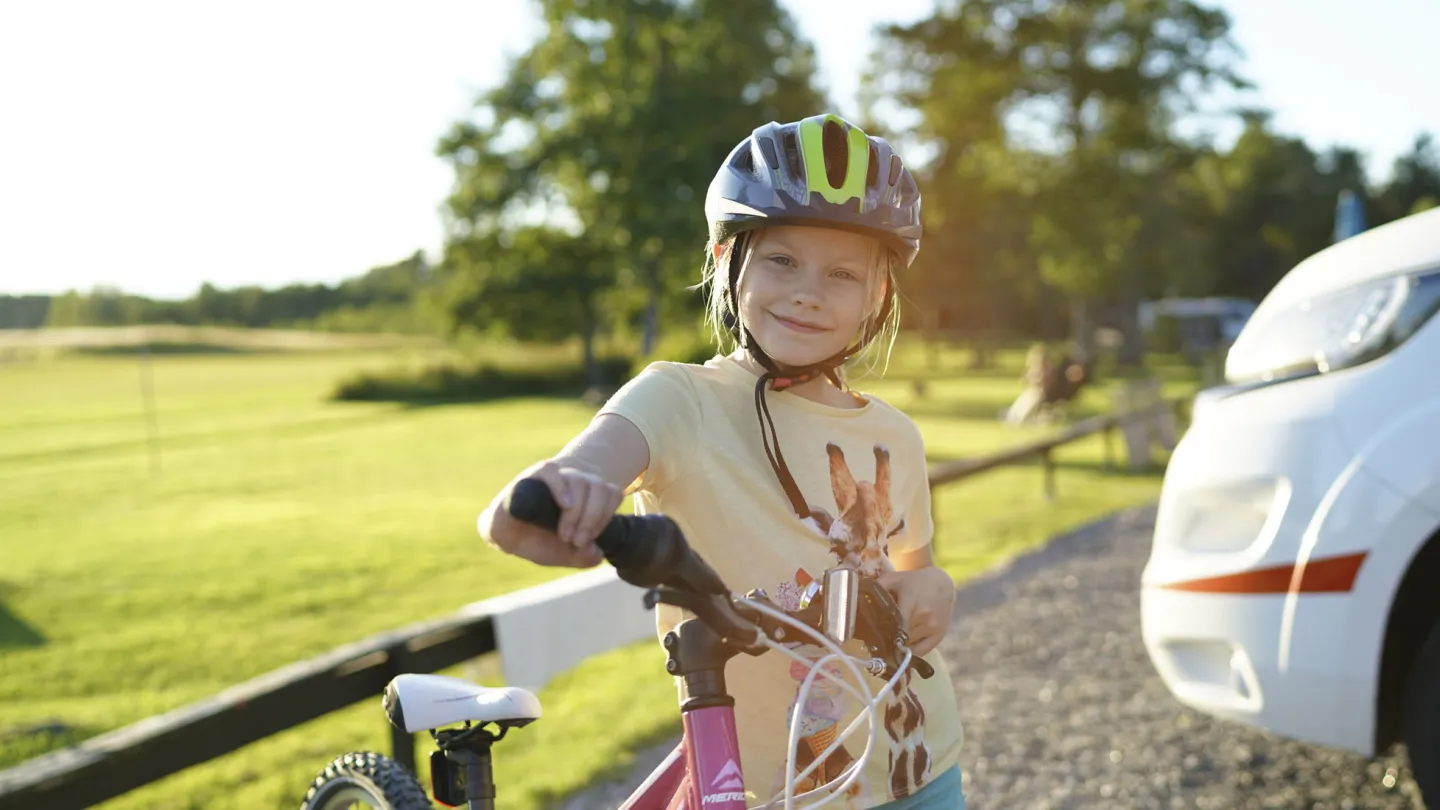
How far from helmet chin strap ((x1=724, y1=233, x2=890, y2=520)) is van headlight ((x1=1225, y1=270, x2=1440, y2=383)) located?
1774 mm

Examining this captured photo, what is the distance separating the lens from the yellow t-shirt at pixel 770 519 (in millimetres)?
1849

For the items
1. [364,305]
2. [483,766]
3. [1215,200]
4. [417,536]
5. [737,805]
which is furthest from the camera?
[1215,200]

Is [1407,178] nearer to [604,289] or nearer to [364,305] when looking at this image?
[604,289]

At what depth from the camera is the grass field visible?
18.9ft

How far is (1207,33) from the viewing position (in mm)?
43781

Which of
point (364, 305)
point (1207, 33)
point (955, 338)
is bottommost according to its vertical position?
point (955, 338)

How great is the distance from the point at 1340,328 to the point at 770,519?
2.16 meters

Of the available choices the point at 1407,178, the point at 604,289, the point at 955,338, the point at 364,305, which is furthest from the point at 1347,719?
the point at 1407,178

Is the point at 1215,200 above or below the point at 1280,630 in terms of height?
above

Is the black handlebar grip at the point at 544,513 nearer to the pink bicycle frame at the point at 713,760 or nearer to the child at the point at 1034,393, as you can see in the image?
the pink bicycle frame at the point at 713,760

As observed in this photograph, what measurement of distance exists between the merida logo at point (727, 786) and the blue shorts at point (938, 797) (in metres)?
0.41

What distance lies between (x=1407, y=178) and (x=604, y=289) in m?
53.6

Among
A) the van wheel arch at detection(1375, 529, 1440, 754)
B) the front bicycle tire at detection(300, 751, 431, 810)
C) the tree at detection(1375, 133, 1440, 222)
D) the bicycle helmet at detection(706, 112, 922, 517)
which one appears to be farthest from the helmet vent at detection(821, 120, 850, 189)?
the tree at detection(1375, 133, 1440, 222)

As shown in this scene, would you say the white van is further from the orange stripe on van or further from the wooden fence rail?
the wooden fence rail
